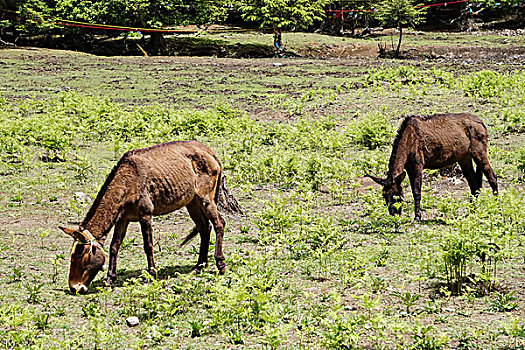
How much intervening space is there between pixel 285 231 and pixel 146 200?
2.65 m

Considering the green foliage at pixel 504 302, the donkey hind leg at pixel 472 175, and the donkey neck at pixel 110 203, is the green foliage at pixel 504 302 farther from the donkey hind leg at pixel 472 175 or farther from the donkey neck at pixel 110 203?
the donkey hind leg at pixel 472 175

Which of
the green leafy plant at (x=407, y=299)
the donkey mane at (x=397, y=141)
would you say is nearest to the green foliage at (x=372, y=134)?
the donkey mane at (x=397, y=141)

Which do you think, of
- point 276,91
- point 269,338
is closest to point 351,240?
point 269,338

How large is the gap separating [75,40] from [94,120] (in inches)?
1166

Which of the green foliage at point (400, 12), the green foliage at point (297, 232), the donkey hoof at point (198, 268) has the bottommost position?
the donkey hoof at point (198, 268)

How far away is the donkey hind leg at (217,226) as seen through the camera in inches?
345

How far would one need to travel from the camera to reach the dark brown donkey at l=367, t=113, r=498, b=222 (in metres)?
11.4

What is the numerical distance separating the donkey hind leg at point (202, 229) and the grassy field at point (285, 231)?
196 mm

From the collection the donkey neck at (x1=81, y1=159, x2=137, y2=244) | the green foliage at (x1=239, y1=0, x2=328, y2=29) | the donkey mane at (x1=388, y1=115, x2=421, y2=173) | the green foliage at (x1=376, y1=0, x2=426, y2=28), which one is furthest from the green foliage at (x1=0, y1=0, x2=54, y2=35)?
the donkey neck at (x1=81, y1=159, x2=137, y2=244)

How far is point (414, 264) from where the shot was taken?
8664 mm

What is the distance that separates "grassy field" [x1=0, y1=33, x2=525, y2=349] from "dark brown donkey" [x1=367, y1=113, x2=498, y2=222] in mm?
539

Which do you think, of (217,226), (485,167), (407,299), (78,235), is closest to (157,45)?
(485,167)

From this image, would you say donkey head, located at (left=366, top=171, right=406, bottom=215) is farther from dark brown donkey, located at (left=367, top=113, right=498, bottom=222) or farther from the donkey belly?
the donkey belly

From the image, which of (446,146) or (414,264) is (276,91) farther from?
(414,264)
